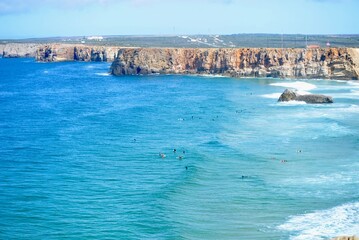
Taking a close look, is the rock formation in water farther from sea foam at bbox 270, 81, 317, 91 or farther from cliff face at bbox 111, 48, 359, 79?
cliff face at bbox 111, 48, 359, 79

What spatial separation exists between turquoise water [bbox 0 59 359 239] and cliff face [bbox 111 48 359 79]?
30.2 meters

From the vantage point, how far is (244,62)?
121500mm

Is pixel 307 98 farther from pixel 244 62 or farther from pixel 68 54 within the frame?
pixel 68 54

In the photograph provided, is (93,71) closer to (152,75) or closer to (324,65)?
(152,75)

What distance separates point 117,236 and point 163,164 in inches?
616

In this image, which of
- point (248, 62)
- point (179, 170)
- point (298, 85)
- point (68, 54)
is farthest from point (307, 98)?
point (68, 54)

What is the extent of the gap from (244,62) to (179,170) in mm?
80488

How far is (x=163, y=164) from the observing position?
150 feet

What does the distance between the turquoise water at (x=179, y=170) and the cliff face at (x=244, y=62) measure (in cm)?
3025

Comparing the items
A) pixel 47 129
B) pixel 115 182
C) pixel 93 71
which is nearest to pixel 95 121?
pixel 47 129

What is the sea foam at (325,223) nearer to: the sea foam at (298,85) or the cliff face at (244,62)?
the sea foam at (298,85)

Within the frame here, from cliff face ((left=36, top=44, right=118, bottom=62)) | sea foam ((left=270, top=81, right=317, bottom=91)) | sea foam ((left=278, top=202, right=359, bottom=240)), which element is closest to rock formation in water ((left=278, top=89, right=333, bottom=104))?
sea foam ((left=270, top=81, right=317, bottom=91))

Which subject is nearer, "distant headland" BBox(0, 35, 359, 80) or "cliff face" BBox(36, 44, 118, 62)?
"distant headland" BBox(0, 35, 359, 80)

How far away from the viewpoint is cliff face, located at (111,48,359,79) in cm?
11219
